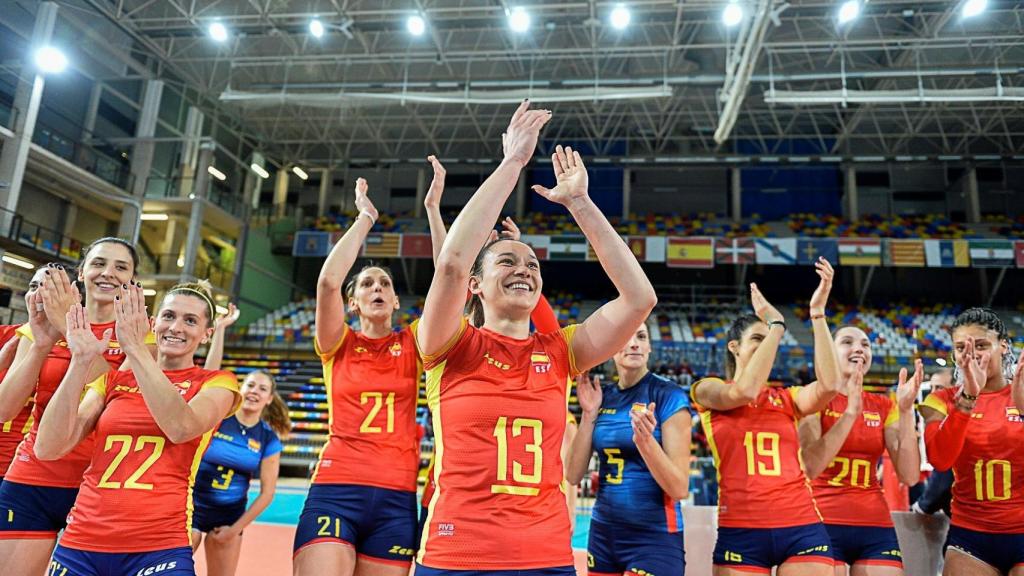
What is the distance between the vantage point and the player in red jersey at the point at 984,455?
11.4ft

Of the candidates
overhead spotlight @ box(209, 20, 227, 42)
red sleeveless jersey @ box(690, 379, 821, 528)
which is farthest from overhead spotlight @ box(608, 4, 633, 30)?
red sleeveless jersey @ box(690, 379, 821, 528)

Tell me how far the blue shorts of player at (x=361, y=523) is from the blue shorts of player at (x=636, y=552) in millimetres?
911

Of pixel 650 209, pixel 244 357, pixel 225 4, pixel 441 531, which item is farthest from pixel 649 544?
pixel 650 209

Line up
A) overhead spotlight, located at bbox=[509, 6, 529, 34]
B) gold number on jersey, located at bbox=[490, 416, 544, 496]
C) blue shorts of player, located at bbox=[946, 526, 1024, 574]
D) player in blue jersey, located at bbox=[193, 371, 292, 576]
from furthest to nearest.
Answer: overhead spotlight, located at bbox=[509, 6, 529, 34] < player in blue jersey, located at bbox=[193, 371, 292, 576] < blue shorts of player, located at bbox=[946, 526, 1024, 574] < gold number on jersey, located at bbox=[490, 416, 544, 496]

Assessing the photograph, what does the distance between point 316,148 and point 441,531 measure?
26.1 meters

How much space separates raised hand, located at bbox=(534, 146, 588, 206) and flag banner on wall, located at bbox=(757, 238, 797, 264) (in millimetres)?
20434

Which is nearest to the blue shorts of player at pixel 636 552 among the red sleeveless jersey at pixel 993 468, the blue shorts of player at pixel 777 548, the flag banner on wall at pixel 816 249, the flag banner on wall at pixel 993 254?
the blue shorts of player at pixel 777 548

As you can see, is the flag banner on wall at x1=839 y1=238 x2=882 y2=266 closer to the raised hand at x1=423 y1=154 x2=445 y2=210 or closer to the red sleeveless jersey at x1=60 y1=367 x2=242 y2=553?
the raised hand at x1=423 y1=154 x2=445 y2=210

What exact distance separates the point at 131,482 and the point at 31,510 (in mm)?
921

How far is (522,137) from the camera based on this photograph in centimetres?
231

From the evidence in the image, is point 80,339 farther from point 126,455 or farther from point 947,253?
point 947,253

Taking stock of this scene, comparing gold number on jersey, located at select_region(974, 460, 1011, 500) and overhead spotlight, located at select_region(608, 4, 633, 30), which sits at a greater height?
overhead spotlight, located at select_region(608, 4, 633, 30)

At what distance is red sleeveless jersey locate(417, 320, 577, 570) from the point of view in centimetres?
208

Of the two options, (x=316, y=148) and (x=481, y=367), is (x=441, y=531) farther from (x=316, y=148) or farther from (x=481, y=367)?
(x=316, y=148)
